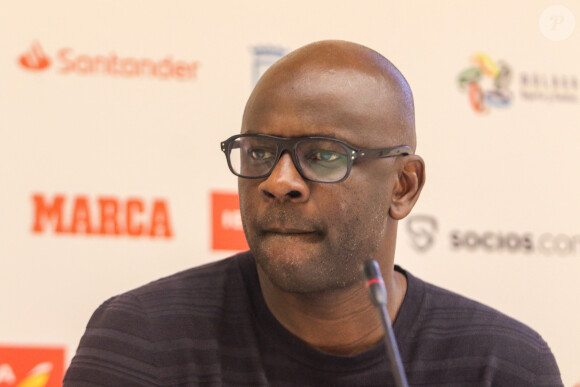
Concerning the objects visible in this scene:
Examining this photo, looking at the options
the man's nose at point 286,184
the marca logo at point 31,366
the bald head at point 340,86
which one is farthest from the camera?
the marca logo at point 31,366

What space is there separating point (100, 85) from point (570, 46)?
164 cm

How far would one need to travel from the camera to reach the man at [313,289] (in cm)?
158

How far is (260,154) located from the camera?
1618 millimetres

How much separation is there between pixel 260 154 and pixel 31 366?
118cm

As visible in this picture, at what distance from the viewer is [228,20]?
2672 millimetres

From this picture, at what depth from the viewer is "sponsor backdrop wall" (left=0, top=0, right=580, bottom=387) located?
8.02 ft

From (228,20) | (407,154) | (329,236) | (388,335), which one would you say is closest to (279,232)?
(329,236)

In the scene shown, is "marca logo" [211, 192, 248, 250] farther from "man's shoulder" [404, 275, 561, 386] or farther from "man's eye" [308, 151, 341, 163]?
"man's eye" [308, 151, 341, 163]

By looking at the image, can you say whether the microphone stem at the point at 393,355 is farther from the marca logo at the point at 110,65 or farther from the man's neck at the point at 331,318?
the marca logo at the point at 110,65

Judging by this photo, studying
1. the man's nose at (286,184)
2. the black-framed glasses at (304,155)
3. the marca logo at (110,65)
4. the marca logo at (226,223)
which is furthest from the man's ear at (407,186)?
the marca logo at (110,65)

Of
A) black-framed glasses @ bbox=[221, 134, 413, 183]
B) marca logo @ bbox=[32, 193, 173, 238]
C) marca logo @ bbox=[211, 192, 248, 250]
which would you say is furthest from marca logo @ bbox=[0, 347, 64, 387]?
black-framed glasses @ bbox=[221, 134, 413, 183]

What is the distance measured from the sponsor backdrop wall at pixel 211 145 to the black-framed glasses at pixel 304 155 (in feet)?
3.07

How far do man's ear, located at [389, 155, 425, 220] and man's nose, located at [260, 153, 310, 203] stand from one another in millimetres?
284

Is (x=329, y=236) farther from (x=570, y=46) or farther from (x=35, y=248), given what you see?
(x=570, y=46)
